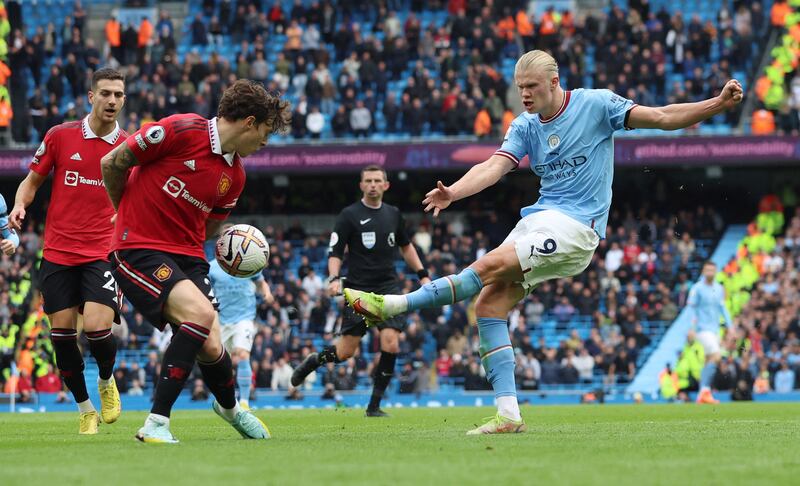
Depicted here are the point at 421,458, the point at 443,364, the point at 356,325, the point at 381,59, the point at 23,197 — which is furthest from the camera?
the point at 381,59

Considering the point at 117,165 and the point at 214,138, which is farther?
the point at 214,138

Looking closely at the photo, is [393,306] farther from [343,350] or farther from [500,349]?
[343,350]

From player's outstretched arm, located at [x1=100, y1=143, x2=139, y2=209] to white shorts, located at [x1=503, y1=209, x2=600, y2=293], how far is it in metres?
2.47

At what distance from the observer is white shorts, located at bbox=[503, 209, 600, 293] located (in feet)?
26.1

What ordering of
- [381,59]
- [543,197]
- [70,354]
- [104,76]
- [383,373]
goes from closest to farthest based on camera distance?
[543,197] < [104,76] < [70,354] < [383,373] < [381,59]

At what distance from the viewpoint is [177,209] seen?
7.64 metres

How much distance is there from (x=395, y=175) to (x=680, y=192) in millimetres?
7498

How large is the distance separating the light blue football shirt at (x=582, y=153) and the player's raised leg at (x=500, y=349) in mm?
587

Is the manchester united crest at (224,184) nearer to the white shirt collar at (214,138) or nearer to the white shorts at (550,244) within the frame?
the white shirt collar at (214,138)

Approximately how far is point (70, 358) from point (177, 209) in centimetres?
277

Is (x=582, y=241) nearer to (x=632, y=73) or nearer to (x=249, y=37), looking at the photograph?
(x=632, y=73)

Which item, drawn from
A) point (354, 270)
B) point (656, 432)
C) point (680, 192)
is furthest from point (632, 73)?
point (656, 432)

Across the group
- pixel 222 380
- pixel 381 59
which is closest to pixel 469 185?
pixel 222 380

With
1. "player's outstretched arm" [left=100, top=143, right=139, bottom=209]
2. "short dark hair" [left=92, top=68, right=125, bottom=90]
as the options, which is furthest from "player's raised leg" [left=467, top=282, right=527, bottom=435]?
"short dark hair" [left=92, top=68, right=125, bottom=90]
